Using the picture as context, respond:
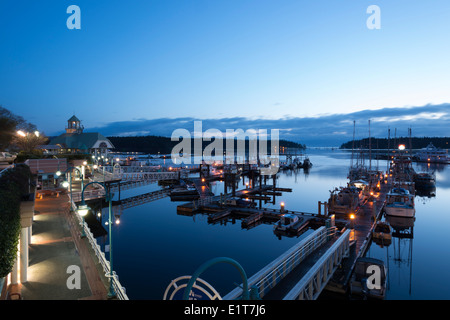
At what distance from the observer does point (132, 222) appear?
35.7 m

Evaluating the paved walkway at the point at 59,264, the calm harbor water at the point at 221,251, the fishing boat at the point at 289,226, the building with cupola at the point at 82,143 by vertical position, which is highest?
the building with cupola at the point at 82,143

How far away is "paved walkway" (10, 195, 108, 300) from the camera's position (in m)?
11.1

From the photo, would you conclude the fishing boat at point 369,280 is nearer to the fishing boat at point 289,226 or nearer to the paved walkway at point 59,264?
the fishing boat at point 289,226

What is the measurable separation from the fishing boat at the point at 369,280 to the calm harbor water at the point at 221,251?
12.9ft

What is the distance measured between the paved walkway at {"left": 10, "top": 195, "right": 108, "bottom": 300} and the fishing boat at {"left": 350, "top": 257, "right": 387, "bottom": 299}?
44.5ft

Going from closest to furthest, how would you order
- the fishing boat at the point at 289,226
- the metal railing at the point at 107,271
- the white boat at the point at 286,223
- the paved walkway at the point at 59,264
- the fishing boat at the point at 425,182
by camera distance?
1. the metal railing at the point at 107,271
2. the paved walkway at the point at 59,264
3. the fishing boat at the point at 289,226
4. the white boat at the point at 286,223
5. the fishing boat at the point at 425,182

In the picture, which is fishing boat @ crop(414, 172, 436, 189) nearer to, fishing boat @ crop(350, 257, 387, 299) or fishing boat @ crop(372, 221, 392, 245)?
fishing boat @ crop(372, 221, 392, 245)

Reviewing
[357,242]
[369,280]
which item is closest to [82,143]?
[357,242]

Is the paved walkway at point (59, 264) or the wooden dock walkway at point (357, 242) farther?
the wooden dock walkway at point (357, 242)

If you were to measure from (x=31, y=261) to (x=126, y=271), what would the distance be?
8189 mm

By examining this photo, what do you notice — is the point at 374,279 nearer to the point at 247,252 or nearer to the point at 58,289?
the point at 247,252

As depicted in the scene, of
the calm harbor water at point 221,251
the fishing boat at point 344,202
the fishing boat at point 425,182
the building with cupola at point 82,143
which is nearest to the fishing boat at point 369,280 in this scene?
the calm harbor water at point 221,251

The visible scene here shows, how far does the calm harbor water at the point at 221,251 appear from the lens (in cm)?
1978

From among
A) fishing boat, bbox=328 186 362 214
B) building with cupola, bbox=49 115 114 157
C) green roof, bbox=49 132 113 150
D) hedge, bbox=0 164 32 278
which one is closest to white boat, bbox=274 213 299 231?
fishing boat, bbox=328 186 362 214
